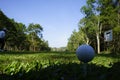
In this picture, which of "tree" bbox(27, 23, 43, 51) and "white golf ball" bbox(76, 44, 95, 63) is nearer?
"white golf ball" bbox(76, 44, 95, 63)

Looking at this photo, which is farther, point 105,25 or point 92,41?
point 92,41

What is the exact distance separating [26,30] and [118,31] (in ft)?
270

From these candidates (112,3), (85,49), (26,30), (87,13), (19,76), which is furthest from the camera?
(26,30)

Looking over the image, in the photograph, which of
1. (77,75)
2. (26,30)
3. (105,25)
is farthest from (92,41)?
(77,75)

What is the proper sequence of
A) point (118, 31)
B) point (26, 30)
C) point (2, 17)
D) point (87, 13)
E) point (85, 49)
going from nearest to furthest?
point (85, 49) < point (118, 31) < point (87, 13) < point (2, 17) < point (26, 30)

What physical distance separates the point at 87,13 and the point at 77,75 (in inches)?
2337

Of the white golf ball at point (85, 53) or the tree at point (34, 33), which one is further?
the tree at point (34, 33)

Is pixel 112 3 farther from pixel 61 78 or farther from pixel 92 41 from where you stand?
pixel 61 78

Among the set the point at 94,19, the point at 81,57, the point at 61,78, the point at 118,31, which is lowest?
the point at 61,78

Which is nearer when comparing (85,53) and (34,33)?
(85,53)

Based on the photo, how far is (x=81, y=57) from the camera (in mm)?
5691

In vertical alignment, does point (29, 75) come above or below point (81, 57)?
below

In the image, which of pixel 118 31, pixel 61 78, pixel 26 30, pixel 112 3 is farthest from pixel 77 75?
pixel 26 30

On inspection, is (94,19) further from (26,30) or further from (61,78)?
(26,30)
